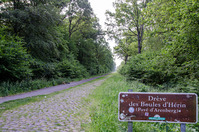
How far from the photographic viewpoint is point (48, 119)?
201 inches

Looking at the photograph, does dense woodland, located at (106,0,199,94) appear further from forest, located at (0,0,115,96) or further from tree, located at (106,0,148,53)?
forest, located at (0,0,115,96)

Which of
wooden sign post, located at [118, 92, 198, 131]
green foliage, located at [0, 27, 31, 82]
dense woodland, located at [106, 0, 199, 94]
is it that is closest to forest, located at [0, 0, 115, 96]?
green foliage, located at [0, 27, 31, 82]

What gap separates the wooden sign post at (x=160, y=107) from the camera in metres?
2.67

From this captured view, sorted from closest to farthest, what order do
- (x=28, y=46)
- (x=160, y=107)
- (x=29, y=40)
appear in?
Result: (x=160, y=107) < (x=28, y=46) < (x=29, y=40)

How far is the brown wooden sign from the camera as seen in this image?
2.67 m

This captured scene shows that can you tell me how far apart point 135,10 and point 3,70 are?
69.2 feet

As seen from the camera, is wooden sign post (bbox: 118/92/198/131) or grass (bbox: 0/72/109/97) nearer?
wooden sign post (bbox: 118/92/198/131)

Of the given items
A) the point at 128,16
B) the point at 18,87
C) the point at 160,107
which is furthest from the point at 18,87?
the point at 128,16

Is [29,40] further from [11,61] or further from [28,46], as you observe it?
[11,61]

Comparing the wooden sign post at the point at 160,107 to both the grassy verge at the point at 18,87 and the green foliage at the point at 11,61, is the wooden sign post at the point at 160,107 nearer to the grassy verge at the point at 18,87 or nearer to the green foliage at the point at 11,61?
the grassy verge at the point at 18,87

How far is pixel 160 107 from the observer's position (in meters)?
2.72

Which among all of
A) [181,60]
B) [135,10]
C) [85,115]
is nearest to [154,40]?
[181,60]

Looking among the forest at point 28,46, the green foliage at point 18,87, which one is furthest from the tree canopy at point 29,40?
the green foliage at point 18,87

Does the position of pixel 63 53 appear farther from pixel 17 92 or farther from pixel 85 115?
pixel 85 115
